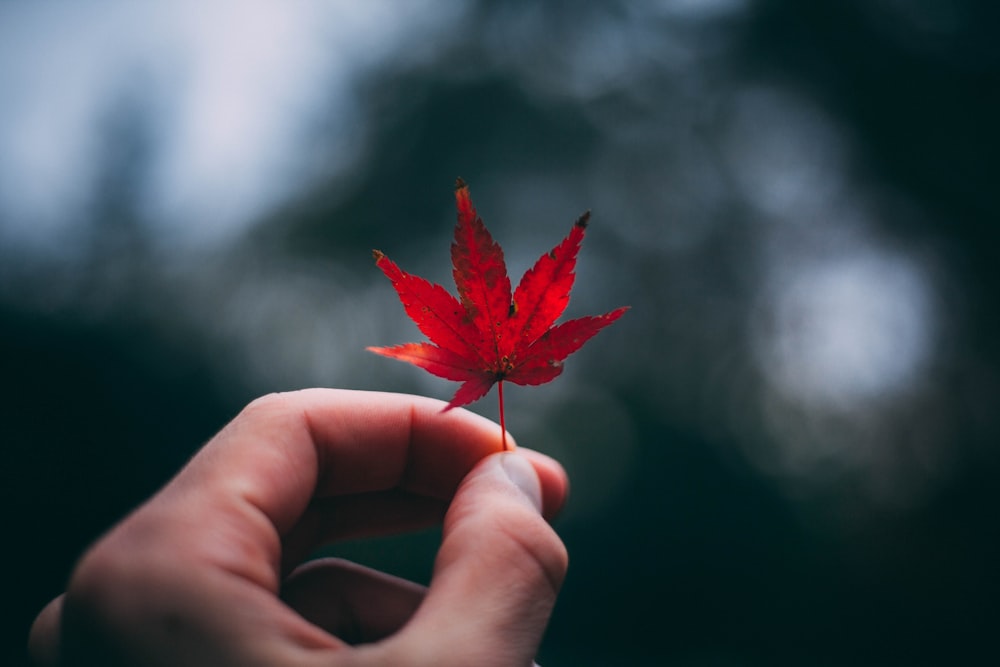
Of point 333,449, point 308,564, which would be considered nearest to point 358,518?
point 308,564

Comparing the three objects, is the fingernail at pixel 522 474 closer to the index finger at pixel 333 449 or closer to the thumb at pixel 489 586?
the thumb at pixel 489 586

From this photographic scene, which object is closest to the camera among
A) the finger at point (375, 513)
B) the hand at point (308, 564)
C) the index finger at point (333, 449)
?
the hand at point (308, 564)

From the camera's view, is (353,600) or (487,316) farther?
(353,600)

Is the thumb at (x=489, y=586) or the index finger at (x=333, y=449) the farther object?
the index finger at (x=333, y=449)

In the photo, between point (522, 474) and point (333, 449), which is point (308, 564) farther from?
point (522, 474)

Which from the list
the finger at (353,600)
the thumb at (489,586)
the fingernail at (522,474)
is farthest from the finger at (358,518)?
the thumb at (489,586)

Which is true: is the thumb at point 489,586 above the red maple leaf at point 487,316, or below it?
below
